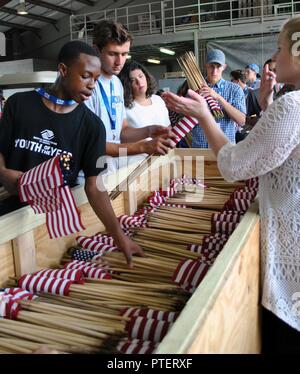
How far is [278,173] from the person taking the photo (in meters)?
1.30

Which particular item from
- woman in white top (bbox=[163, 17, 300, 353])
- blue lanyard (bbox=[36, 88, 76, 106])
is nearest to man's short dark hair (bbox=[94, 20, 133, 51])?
blue lanyard (bbox=[36, 88, 76, 106])

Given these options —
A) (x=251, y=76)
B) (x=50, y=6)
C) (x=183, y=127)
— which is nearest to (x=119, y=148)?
(x=183, y=127)

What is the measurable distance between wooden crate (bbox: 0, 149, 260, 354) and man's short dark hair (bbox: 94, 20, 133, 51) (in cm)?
65

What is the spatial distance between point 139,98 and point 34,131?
56.7 inches

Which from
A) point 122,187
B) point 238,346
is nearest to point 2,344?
point 238,346

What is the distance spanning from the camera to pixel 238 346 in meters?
1.18

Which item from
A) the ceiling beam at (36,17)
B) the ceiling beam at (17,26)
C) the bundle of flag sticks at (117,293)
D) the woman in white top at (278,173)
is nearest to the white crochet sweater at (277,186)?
the woman in white top at (278,173)

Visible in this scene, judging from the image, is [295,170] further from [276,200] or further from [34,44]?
[34,44]

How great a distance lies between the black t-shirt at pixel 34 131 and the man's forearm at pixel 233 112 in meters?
1.63

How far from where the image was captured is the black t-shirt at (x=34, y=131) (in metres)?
1.52

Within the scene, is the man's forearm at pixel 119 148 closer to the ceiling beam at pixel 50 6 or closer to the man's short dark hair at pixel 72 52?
the man's short dark hair at pixel 72 52

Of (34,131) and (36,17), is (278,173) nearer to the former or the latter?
(34,131)

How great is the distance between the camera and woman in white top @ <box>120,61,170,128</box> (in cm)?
277
